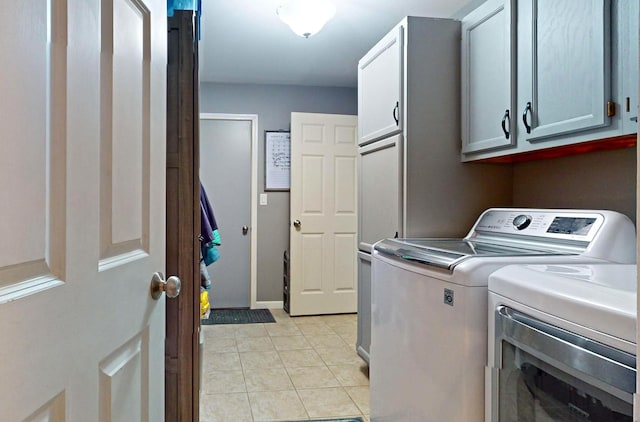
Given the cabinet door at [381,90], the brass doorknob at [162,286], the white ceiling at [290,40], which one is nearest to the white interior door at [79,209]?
the brass doorknob at [162,286]

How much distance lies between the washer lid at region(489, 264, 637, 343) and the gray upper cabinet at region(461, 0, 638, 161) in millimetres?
560

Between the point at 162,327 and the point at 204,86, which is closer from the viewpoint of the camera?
the point at 162,327

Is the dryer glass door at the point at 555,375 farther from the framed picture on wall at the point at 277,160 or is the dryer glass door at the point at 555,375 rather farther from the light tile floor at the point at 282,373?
the framed picture on wall at the point at 277,160

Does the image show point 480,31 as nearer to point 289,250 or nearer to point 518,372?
point 518,372

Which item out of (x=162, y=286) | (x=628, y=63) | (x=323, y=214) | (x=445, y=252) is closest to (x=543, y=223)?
(x=445, y=252)

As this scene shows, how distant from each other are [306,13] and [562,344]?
7.59ft

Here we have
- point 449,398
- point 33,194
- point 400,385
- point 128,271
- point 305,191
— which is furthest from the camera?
point 305,191

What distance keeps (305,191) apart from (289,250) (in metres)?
0.62

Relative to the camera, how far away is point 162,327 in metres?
1.25

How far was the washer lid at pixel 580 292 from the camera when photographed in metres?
0.88

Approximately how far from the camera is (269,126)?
4.96 metres

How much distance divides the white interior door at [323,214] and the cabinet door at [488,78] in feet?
7.91

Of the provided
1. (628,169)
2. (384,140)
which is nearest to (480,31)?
(384,140)

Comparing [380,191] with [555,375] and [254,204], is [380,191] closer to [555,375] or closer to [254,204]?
[555,375]
